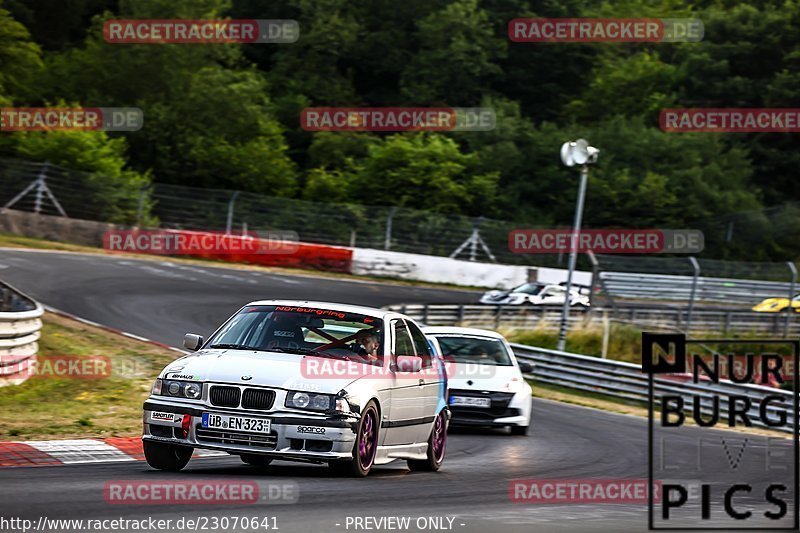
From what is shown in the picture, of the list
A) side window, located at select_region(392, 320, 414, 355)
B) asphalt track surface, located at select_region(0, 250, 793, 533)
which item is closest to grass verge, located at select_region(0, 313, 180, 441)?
asphalt track surface, located at select_region(0, 250, 793, 533)

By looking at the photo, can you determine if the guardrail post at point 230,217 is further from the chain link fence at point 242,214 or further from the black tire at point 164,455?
the black tire at point 164,455

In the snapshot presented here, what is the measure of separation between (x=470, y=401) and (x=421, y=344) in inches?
198

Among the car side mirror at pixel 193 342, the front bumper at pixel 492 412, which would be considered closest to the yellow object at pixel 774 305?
the front bumper at pixel 492 412

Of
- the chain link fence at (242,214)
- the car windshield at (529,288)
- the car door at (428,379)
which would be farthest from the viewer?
the car windshield at (529,288)

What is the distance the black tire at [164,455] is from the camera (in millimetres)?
9336

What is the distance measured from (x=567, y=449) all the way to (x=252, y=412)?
6632 mm

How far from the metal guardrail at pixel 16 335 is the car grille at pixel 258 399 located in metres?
6.16

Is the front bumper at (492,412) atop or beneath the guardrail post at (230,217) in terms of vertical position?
beneath

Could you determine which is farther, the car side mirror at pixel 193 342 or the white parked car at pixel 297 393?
the car side mirror at pixel 193 342

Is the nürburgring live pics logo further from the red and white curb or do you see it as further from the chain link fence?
the chain link fence

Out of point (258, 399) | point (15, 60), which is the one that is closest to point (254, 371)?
point (258, 399)

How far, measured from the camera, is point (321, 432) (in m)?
9.03

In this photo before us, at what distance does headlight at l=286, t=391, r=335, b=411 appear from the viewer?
905 centimetres

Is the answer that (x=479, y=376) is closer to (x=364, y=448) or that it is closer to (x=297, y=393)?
→ (x=364, y=448)
